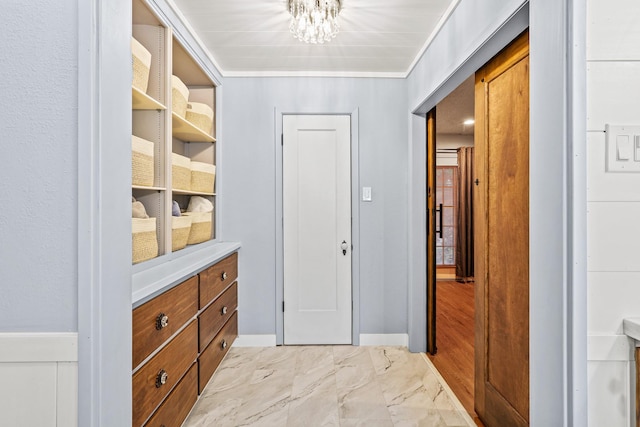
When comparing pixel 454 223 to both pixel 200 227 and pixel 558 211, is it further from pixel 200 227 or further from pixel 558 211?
pixel 558 211

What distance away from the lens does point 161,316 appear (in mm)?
1573

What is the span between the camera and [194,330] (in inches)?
80.2

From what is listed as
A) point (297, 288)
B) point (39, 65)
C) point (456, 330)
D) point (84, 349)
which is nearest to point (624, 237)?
point (84, 349)

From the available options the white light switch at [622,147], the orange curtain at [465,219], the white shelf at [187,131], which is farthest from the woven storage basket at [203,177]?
the orange curtain at [465,219]

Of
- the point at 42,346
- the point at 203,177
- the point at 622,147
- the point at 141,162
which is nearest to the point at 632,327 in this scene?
the point at 622,147

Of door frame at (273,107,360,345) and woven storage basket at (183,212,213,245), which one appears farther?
door frame at (273,107,360,345)

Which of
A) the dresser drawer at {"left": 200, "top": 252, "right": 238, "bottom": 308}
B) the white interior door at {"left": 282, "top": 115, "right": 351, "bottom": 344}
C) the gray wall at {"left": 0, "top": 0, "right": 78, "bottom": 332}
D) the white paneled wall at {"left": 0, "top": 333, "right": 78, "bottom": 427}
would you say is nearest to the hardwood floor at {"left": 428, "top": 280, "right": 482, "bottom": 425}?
the white interior door at {"left": 282, "top": 115, "right": 351, "bottom": 344}

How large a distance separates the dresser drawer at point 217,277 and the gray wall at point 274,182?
0.21 meters

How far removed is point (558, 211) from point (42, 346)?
5.19 ft

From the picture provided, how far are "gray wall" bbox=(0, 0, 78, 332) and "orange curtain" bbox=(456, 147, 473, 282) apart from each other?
580 centimetres

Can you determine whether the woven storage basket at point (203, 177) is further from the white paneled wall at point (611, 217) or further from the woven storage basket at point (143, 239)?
the white paneled wall at point (611, 217)

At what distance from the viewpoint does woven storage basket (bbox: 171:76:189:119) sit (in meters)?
2.25

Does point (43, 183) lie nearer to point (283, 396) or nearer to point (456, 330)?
point (283, 396)

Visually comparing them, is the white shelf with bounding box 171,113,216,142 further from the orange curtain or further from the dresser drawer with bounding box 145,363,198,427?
the orange curtain
